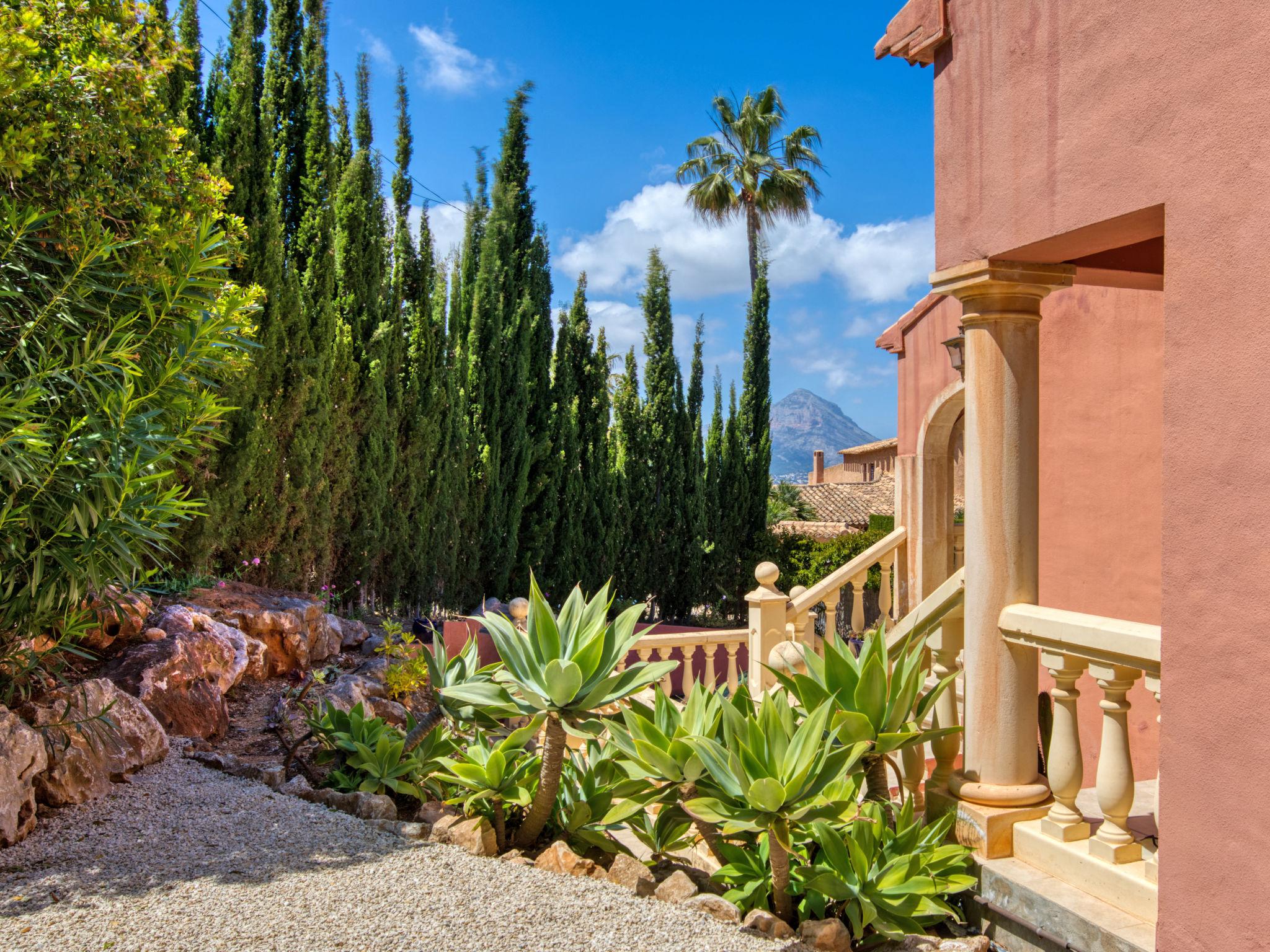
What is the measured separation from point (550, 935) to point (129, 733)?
251 centimetres

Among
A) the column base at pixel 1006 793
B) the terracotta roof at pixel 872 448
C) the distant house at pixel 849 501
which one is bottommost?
the column base at pixel 1006 793

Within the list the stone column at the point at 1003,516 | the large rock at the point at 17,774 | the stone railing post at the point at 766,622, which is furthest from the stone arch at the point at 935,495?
the large rock at the point at 17,774

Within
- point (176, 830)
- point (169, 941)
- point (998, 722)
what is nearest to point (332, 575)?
point (176, 830)

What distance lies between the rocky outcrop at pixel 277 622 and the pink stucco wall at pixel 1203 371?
5.56 meters

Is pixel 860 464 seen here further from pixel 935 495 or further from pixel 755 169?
pixel 935 495

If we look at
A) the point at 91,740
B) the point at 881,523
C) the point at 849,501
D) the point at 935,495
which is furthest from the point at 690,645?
the point at 849,501

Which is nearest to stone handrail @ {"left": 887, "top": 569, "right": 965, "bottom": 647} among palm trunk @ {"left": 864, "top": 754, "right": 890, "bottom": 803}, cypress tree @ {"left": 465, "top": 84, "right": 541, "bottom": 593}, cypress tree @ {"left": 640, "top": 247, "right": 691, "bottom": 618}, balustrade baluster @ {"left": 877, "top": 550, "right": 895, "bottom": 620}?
palm trunk @ {"left": 864, "top": 754, "right": 890, "bottom": 803}

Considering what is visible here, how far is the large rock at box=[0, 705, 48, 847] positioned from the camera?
331 centimetres

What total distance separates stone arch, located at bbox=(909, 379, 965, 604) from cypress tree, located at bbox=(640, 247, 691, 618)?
718 centimetres

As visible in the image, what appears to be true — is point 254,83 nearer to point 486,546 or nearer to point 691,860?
point 486,546

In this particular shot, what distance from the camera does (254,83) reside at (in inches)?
340

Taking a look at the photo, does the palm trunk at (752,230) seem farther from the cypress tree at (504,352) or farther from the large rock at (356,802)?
the large rock at (356,802)

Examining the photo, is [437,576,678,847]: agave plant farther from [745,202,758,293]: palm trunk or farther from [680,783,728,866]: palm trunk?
[745,202,758,293]: palm trunk

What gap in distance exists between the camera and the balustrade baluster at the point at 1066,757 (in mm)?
3076
